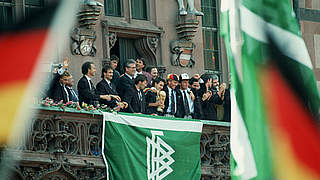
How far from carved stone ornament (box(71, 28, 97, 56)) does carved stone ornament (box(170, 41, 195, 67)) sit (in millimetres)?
2937

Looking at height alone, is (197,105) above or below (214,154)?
above

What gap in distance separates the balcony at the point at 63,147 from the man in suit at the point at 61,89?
0.25 metres

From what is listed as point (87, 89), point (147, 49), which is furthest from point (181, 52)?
point (87, 89)

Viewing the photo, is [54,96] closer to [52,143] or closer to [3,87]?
[52,143]

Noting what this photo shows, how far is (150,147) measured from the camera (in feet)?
71.1

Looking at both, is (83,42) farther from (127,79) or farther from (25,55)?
(25,55)

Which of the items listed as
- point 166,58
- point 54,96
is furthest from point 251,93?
point 166,58

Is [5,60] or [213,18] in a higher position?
[213,18]

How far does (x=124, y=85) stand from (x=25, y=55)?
15.6m

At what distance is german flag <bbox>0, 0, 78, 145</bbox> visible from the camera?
5.61 meters

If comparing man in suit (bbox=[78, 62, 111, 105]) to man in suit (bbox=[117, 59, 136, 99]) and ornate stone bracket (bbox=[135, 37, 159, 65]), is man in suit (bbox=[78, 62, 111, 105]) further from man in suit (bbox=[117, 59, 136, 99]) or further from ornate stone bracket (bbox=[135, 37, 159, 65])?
ornate stone bracket (bbox=[135, 37, 159, 65])

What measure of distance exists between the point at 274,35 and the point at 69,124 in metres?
13.5

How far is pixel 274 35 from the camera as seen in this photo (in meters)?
7.09

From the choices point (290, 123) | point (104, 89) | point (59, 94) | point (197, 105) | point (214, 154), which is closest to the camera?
point (290, 123)
